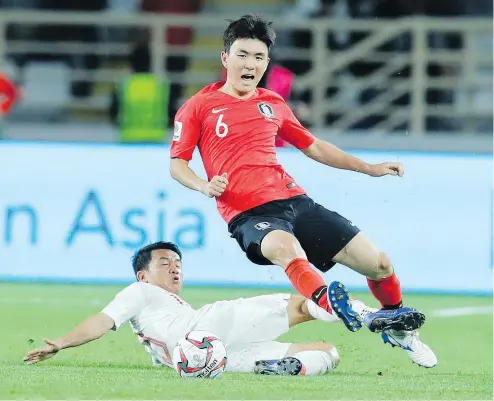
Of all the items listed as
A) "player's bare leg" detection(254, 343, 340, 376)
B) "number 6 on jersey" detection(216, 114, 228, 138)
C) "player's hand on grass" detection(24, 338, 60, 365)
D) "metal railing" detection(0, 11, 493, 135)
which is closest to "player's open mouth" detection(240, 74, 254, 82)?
"number 6 on jersey" detection(216, 114, 228, 138)

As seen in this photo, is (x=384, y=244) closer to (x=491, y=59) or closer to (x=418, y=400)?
(x=491, y=59)

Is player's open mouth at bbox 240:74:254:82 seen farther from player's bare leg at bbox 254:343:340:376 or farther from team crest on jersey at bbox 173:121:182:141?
player's bare leg at bbox 254:343:340:376

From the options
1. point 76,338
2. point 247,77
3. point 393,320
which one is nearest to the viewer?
point 393,320

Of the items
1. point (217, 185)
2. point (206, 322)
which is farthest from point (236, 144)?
point (206, 322)

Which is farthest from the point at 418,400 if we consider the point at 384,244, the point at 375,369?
the point at 384,244

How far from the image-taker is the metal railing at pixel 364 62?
55.0 ft

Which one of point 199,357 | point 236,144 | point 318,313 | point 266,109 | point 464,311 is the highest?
point 266,109

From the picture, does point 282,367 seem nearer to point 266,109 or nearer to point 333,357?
point 333,357

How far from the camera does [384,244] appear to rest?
14164 mm

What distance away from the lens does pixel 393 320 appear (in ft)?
25.2

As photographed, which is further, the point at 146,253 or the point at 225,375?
the point at 146,253

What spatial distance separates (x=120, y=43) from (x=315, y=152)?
9.60 meters

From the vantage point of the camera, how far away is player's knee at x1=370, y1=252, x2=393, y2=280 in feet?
28.6

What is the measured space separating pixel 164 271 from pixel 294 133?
44.8 inches
